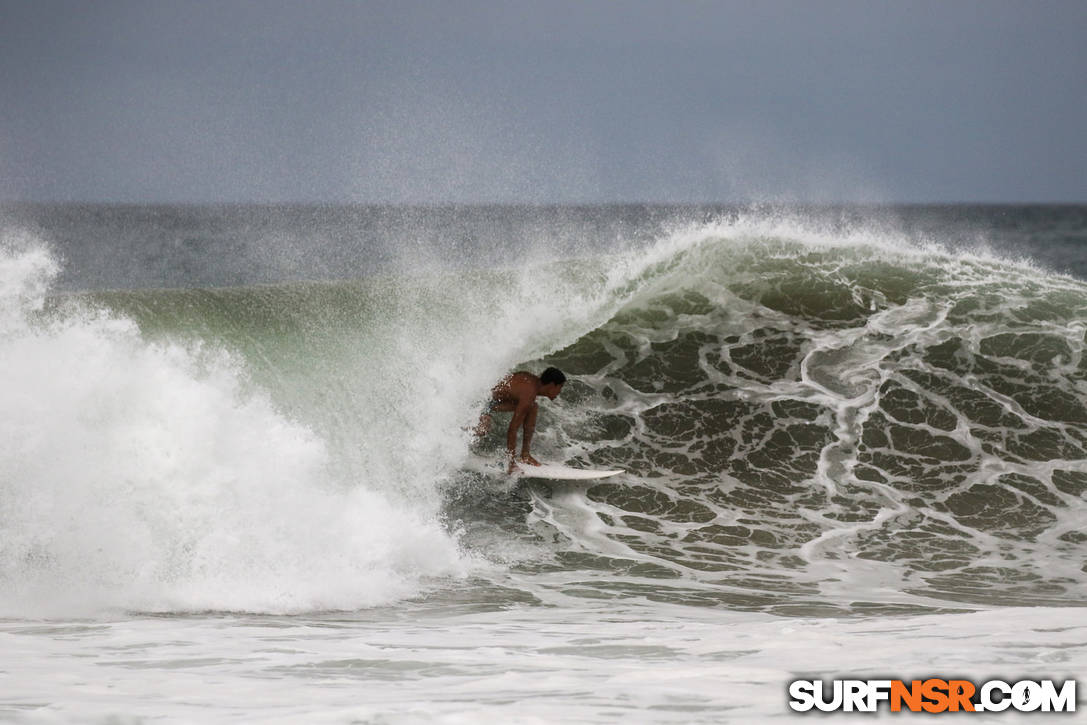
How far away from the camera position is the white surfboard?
8.42 metres

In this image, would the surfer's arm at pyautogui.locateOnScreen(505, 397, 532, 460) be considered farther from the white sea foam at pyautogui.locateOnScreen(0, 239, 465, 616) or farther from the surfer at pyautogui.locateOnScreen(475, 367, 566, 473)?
the white sea foam at pyautogui.locateOnScreen(0, 239, 465, 616)

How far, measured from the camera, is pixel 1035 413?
9.90 metres

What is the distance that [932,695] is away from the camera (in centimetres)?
363

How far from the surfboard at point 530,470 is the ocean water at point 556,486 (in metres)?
0.11

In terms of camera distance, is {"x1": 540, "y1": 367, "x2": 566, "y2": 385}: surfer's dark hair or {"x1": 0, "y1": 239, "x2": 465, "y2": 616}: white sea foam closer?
{"x1": 0, "y1": 239, "x2": 465, "y2": 616}: white sea foam

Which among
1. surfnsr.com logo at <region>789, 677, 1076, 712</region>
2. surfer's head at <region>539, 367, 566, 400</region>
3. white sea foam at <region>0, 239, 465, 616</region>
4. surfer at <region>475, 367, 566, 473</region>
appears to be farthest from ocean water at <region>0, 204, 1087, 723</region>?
surfer's head at <region>539, 367, 566, 400</region>

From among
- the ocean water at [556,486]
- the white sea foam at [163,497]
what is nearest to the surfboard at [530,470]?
the ocean water at [556,486]

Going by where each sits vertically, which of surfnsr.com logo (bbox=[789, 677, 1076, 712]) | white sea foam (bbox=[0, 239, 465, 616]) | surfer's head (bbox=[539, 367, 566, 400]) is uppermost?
surfer's head (bbox=[539, 367, 566, 400])

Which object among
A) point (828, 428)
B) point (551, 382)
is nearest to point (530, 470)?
point (551, 382)

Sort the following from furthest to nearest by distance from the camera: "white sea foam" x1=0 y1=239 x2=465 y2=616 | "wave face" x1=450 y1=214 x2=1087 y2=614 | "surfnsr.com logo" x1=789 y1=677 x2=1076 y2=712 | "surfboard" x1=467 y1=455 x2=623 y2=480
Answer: "surfboard" x1=467 y1=455 x2=623 y2=480 → "wave face" x1=450 y1=214 x2=1087 y2=614 → "white sea foam" x1=0 y1=239 x2=465 y2=616 → "surfnsr.com logo" x1=789 y1=677 x2=1076 y2=712

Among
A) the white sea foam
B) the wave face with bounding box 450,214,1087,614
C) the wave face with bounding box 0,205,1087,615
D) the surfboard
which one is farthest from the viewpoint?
the surfboard

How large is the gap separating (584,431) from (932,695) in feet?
19.6

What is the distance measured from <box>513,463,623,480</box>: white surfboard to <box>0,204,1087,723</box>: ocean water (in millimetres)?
111

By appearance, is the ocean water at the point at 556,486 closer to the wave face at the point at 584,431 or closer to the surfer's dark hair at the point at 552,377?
the wave face at the point at 584,431
